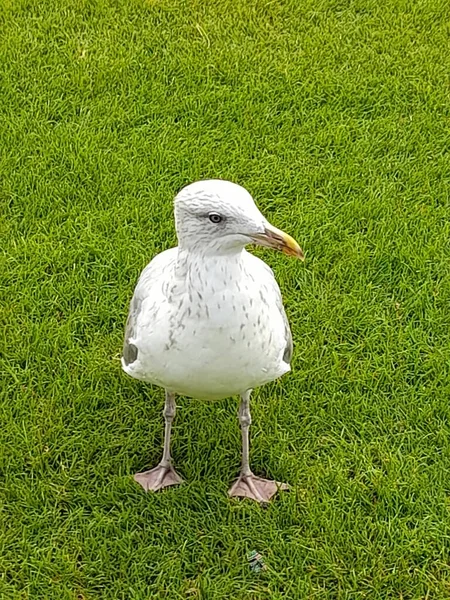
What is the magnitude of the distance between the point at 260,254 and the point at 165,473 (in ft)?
3.70

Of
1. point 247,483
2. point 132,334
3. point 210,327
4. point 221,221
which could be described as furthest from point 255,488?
point 221,221

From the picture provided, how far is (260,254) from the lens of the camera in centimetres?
381

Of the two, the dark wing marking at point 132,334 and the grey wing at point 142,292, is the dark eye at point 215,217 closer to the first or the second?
the grey wing at point 142,292

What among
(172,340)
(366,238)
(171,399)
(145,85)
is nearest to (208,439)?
(171,399)

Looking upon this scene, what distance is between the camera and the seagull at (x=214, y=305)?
2352 millimetres

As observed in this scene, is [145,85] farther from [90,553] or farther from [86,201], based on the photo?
[90,553]

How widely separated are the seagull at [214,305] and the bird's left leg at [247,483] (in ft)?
0.95

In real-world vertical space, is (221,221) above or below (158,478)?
above

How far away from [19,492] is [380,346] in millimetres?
1438

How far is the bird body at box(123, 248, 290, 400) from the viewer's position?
2.41 meters

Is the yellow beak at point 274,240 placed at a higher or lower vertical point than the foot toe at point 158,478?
higher

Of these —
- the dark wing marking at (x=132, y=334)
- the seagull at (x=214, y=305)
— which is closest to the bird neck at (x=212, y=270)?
the seagull at (x=214, y=305)

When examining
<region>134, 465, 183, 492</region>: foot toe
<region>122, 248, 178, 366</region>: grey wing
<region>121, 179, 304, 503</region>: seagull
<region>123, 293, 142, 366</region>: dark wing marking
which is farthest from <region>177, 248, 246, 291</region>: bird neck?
<region>134, 465, 183, 492</region>: foot toe

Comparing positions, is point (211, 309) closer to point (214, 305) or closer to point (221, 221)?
point (214, 305)
